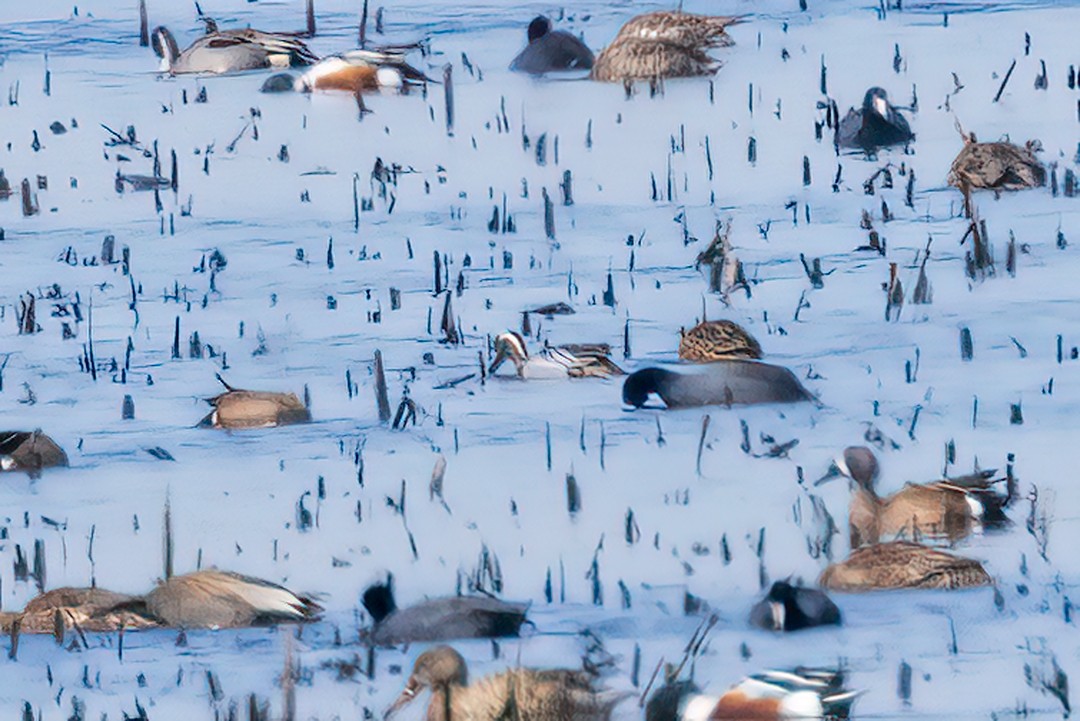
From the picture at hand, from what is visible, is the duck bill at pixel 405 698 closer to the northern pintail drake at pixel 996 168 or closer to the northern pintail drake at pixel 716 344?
the northern pintail drake at pixel 716 344

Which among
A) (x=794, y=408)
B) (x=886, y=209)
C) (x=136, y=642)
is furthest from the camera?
(x=886, y=209)

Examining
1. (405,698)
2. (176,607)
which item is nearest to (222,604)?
(176,607)

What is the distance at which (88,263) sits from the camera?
10117 millimetres

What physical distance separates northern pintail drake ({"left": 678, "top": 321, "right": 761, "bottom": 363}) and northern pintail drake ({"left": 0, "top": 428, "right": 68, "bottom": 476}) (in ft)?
7.02

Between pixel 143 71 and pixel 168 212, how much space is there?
3748 millimetres

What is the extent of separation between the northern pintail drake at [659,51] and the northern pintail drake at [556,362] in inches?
214

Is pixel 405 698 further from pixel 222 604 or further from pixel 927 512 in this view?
pixel 927 512

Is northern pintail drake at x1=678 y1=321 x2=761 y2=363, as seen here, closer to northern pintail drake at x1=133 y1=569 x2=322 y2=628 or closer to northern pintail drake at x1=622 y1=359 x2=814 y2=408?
northern pintail drake at x1=622 y1=359 x2=814 y2=408

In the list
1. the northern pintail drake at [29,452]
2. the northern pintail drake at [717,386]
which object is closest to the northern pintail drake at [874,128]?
the northern pintail drake at [717,386]

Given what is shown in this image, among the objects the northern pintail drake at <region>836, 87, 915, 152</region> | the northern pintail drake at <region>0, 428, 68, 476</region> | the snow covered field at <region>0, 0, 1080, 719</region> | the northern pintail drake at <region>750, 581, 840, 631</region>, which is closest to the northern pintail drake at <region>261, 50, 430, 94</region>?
the snow covered field at <region>0, 0, 1080, 719</region>

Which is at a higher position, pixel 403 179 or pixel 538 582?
pixel 403 179

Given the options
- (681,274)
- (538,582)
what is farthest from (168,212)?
(538,582)

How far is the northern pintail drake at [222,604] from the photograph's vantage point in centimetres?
589

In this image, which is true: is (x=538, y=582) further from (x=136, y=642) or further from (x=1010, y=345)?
(x=1010, y=345)
